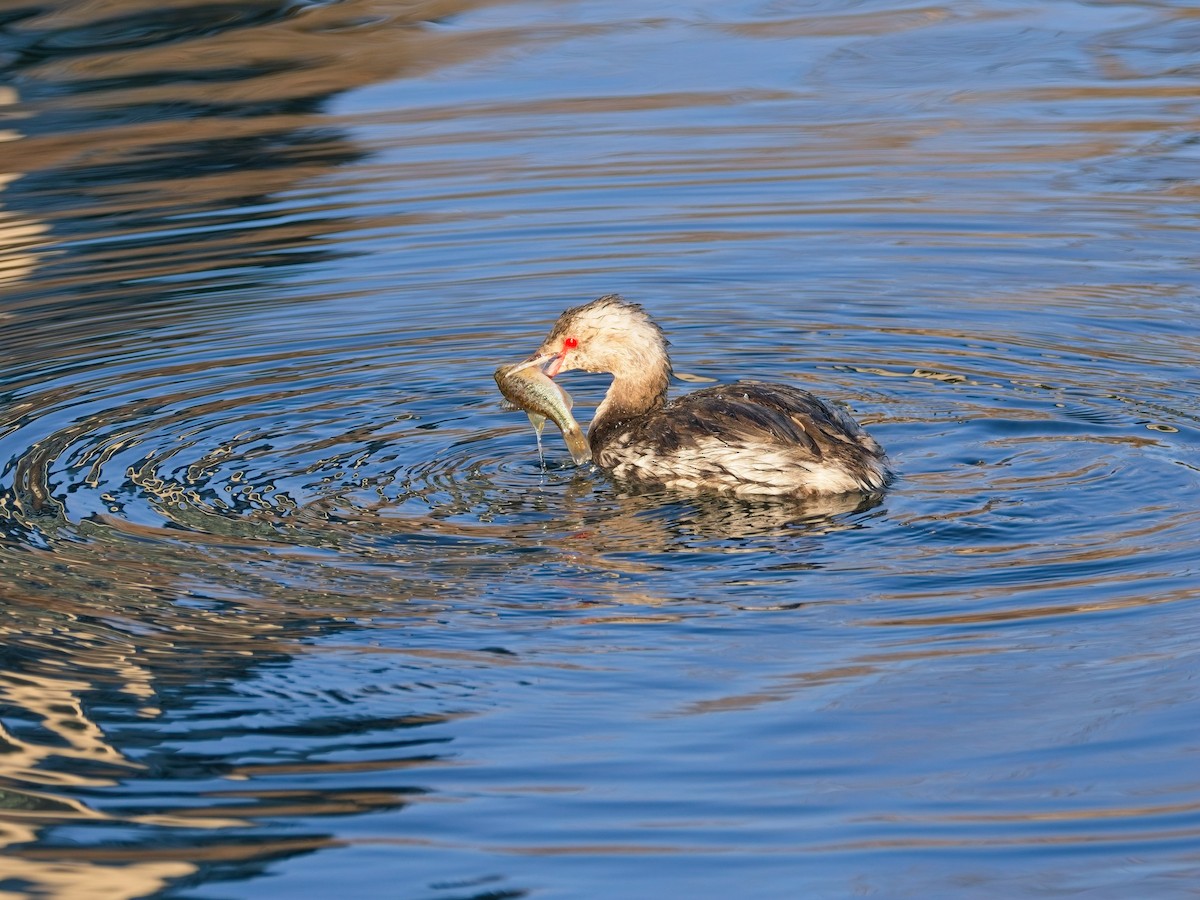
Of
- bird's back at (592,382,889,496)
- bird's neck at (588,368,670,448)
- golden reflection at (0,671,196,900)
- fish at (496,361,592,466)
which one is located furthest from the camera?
bird's neck at (588,368,670,448)

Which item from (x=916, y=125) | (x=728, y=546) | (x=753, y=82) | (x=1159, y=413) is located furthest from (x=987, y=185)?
(x=728, y=546)

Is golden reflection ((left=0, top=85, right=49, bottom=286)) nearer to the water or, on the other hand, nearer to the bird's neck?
the water

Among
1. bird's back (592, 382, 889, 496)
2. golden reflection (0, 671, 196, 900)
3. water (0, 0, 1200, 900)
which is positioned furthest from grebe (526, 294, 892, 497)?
golden reflection (0, 671, 196, 900)

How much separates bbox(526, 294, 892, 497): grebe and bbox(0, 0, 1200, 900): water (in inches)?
7.9

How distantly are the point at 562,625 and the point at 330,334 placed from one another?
462cm

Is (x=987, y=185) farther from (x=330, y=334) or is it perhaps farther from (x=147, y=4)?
(x=147, y=4)

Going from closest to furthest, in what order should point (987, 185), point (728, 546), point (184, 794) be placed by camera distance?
point (184, 794) < point (728, 546) < point (987, 185)

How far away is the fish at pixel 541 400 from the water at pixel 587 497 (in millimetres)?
242

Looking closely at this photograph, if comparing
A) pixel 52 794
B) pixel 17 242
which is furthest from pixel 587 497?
pixel 17 242

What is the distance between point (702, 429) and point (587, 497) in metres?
0.57

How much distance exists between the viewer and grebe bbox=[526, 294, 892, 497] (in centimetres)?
773

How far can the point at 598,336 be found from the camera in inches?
349

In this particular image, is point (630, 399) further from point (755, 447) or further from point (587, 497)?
point (755, 447)

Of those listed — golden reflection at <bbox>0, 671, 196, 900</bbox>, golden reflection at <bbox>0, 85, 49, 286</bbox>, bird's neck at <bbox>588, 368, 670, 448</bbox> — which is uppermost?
golden reflection at <bbox>0, 85, 49, 286</bbox>
